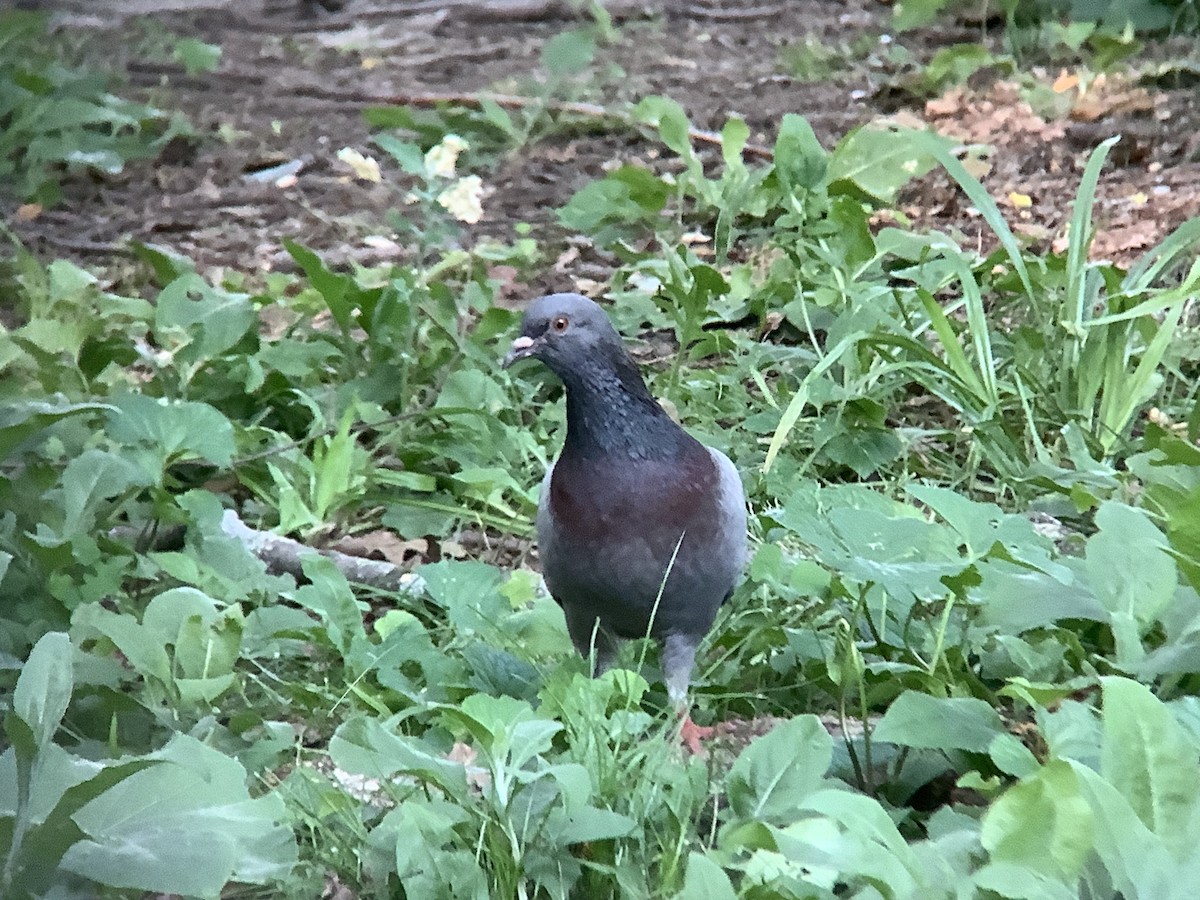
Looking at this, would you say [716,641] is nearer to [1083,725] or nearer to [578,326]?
[578,326]

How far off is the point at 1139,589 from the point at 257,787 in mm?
1449

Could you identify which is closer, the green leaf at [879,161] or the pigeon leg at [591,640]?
A: the pigeon leg at [591,640]

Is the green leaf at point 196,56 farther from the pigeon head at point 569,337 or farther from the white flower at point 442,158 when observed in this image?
the pigeon head at point 569,337

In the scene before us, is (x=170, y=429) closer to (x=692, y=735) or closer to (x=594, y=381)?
(x=594, y=381)

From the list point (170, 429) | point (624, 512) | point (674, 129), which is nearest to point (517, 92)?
point (674, 129)

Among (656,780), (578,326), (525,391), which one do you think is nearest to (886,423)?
(525,391)

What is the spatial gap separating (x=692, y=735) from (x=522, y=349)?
0.94 m

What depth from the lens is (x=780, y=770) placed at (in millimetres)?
2062

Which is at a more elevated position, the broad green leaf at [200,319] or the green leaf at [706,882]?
the green leaf at [706,882]

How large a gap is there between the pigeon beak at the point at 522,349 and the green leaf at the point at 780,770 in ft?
3.93

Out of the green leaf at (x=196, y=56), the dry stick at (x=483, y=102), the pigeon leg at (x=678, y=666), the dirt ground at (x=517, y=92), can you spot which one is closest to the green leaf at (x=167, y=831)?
the pigeon leg at (x=678, y=666)

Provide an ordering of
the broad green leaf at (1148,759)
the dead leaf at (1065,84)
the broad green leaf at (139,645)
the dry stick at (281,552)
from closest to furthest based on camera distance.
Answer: the broad green leaf at (1148,759), the broad green leaf at (139,645), the dry stick at (281,552), the dead leaf at (1065,84)

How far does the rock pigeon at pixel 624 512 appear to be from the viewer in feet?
9.12

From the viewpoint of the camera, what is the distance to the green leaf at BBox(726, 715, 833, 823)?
204 centimetres
